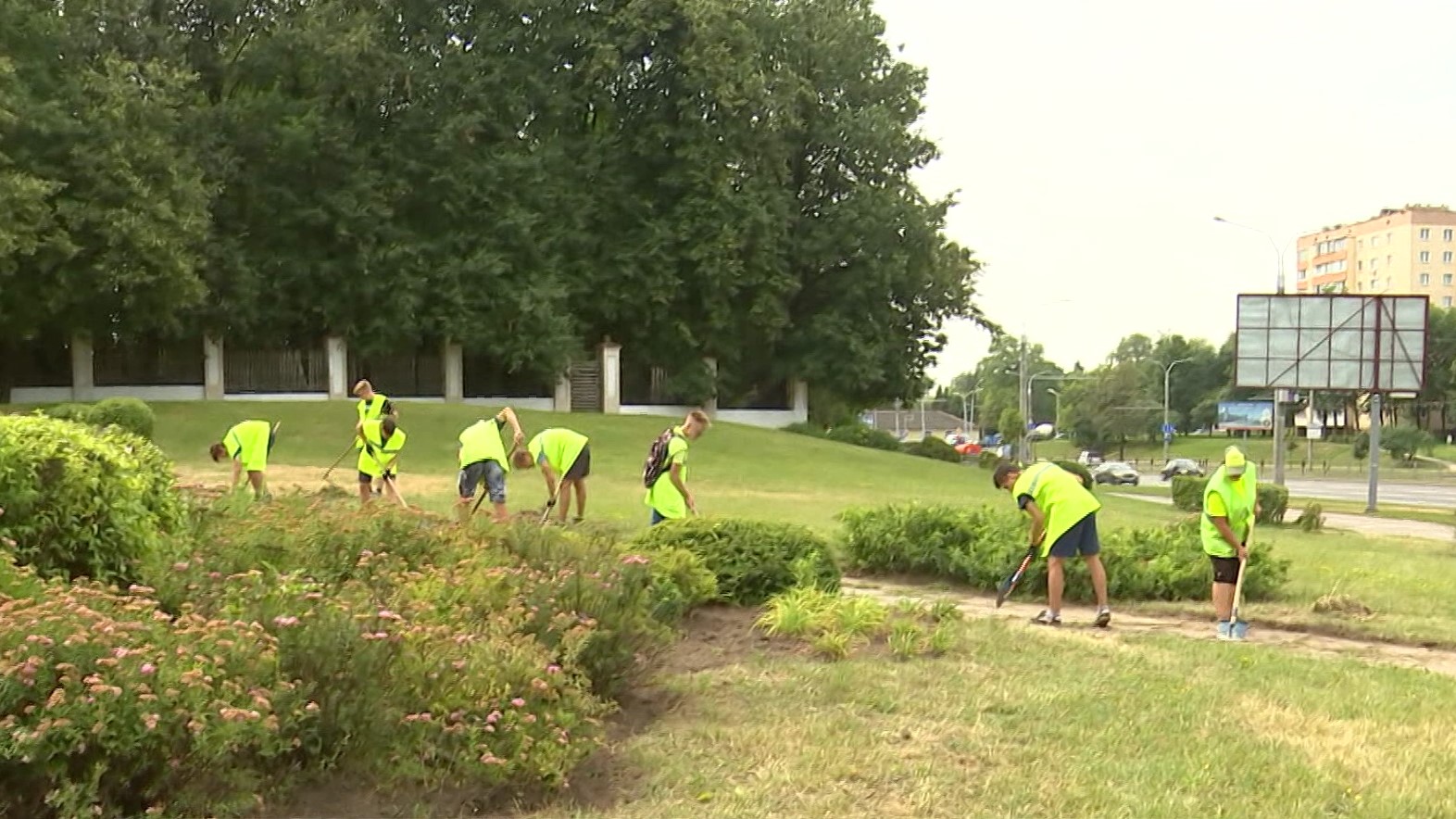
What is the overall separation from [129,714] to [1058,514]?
6706 millimetres

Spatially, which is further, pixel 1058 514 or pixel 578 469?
pixel 578 469

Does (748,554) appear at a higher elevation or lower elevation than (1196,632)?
higher

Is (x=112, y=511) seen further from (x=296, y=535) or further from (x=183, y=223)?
(x=183, y=223)

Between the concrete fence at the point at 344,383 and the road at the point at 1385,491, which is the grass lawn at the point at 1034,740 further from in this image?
the road at the point at 1385,491

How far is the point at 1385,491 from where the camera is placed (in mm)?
46406

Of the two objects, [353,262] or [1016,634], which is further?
[353,262]

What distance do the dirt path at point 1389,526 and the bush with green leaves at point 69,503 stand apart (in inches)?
904

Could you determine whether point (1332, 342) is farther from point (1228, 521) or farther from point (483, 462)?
point (483, 462)

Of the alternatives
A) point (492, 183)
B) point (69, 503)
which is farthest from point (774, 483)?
point (69, 503)

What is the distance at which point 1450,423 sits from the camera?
7906cm

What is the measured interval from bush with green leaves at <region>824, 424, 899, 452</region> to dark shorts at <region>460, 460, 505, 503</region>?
2859cm

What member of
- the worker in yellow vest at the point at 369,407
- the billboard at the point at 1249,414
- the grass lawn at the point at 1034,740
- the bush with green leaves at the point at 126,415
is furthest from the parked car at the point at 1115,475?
the grass lawn at the point at 1034,740

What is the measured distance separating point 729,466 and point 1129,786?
2320 cm

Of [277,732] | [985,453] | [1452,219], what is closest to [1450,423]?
[1452,219]
